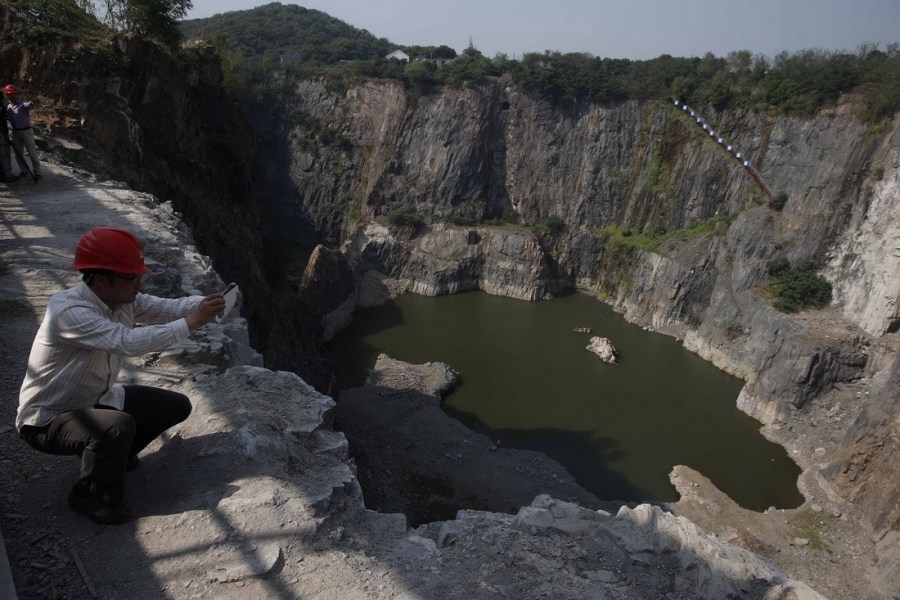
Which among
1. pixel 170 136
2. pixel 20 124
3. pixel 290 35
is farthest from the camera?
pixel 290 35

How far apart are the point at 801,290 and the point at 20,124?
25.9 metres

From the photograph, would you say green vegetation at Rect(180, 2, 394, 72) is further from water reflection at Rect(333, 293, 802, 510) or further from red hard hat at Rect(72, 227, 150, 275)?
red hard hat at Rect(72, 227, 150, 275)

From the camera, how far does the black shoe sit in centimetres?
347

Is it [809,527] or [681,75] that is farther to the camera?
[681,75]

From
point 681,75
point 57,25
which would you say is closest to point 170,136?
point 57,25

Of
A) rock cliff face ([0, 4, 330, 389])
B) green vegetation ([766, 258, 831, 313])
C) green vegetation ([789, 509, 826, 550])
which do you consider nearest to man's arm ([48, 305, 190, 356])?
rock cliff face ([0, 4, 330, 389])

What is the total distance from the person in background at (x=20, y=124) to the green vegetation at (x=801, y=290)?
25086 millimetres

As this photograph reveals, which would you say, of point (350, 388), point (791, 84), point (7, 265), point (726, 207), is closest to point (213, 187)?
point (350, 388)

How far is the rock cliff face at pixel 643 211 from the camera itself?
70.5 feet

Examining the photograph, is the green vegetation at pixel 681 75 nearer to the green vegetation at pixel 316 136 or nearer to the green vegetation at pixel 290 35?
the green vegetation at pixel 290 35

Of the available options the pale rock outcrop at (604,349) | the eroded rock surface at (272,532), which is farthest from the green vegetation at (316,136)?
the eroded rock surface at (272,532)

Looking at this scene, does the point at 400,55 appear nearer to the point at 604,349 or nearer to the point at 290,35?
the point at 290,35

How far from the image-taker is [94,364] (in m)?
3.36

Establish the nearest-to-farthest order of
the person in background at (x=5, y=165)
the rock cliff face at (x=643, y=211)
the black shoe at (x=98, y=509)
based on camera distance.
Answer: the black shoe at (x=98, y=509)
the person in background at (x=5, y=165)
the rock cliff face at (x=643, y=211)
